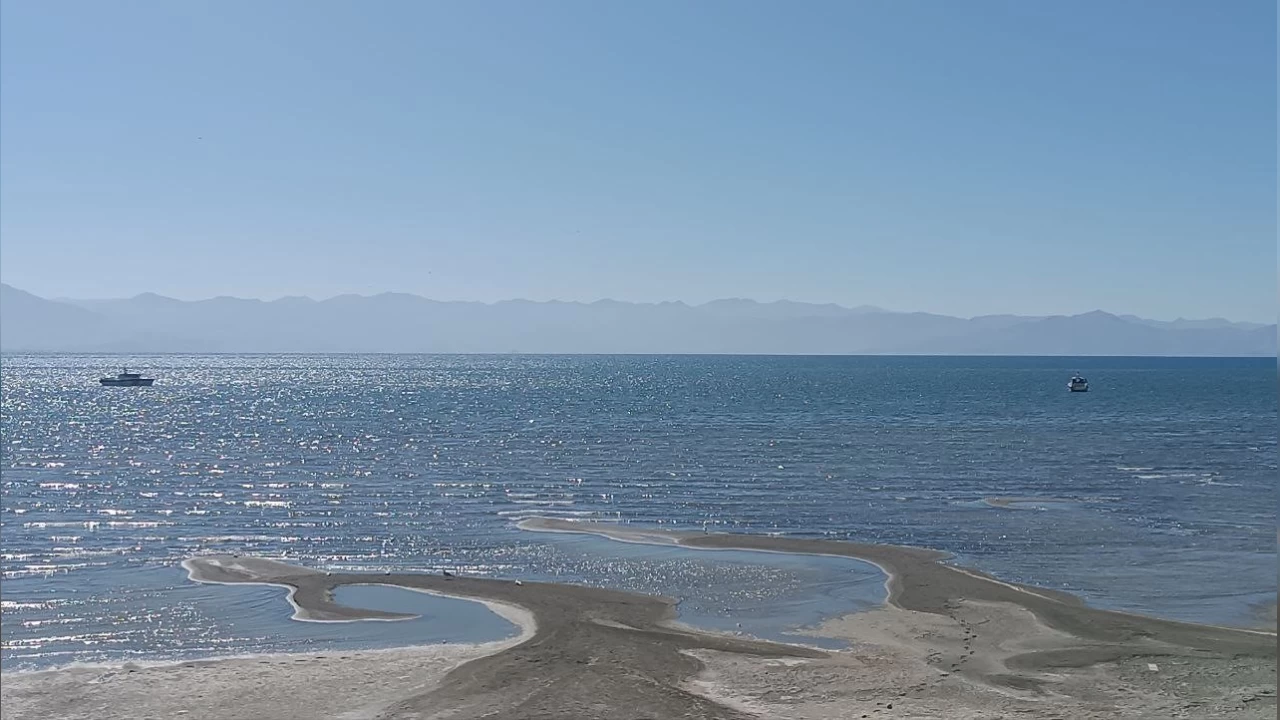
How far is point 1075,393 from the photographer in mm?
155125

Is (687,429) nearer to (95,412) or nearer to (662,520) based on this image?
(662,520)

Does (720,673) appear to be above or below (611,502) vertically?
above

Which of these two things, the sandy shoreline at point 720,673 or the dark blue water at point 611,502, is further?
the dark blue water at point 611,502

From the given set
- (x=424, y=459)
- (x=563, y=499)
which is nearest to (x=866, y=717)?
(x=563, y=499)

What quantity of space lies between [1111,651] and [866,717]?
8653mm

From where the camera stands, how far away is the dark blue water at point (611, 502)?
30312mm

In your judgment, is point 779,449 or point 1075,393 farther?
point 1075,393

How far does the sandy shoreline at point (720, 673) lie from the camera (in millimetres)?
20266

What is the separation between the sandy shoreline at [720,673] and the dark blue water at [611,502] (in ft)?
7.69

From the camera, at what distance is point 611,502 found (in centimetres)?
4947

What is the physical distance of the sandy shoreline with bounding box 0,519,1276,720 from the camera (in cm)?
2027

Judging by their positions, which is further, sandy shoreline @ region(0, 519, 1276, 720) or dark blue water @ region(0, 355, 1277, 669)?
dark blue water @ region(0, 355, 1277, 669)

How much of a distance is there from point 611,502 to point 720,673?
27.0 metres

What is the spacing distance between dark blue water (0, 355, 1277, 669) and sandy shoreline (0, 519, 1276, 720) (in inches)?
92.2
